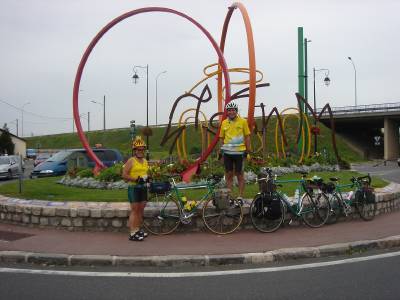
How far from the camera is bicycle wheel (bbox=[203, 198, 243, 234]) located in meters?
8.06

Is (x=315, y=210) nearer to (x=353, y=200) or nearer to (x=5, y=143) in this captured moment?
(x=353, y=200)

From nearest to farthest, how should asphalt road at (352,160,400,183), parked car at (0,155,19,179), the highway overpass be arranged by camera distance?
asphalt road at (352,160,400,183) → parked car at (0,155,19,179) → the highway overpass

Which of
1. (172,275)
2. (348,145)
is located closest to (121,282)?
(172,275)

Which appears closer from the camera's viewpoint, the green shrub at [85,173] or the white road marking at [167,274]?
the white road marking at [167,274]

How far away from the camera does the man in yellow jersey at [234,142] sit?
8.95m

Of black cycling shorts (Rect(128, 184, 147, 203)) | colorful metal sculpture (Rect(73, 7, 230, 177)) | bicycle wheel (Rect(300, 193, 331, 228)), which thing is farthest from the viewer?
colorful metal sculpture (Rect(73, 7, 230, 177))

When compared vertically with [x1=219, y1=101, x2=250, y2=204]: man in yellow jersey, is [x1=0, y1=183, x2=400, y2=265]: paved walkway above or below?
below

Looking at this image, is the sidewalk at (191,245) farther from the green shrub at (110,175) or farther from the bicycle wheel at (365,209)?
the green shrub at (110,175)

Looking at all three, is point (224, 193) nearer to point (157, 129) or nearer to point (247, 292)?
point (247, 292)

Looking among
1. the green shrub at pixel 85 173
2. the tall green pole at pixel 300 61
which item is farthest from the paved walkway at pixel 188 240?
the tall green pole at pixel 300 61

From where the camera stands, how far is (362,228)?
27.6 feet

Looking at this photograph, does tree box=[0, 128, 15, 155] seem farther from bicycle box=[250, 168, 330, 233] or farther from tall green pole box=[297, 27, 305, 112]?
bicycle box=[250, 168, 330, 233]

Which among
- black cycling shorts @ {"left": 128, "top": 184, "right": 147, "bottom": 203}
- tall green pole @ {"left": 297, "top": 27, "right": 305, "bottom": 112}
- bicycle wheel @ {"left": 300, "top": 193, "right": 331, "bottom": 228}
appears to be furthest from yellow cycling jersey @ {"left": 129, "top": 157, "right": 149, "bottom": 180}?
tall green pole @ {"left": 297, "top": 27, "right": 305, "bottom": 112}

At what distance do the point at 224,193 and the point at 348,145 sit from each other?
162ft
